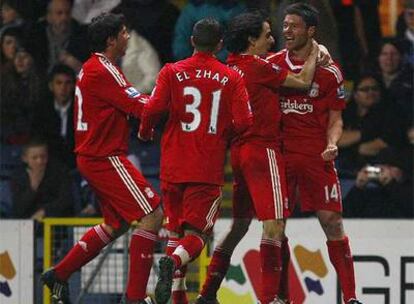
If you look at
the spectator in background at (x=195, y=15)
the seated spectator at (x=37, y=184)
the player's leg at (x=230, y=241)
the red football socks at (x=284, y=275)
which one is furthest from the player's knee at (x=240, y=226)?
the spectator in background at (x=195, y=15)

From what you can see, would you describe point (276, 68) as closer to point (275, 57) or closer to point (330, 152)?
point (275, 57)

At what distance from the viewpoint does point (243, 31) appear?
10.9 meters

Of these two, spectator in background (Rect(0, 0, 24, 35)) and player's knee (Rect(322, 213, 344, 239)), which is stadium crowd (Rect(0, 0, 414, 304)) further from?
player's knee (Rect(322, 213, 344, 239))

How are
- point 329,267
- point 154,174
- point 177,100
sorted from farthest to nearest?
1. point 154,174
2. point 329,267
3. point 177,100

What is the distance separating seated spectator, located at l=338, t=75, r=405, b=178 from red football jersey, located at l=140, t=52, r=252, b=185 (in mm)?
3829

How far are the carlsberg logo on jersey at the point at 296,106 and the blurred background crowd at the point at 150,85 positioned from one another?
285 cm

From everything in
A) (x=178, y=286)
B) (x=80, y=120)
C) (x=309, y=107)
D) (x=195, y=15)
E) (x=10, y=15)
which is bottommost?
(x=178, y=286)

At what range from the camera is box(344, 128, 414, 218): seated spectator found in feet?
45.3

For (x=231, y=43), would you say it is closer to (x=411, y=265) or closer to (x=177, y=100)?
(x=177, y=100)

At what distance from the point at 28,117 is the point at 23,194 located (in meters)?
0.99

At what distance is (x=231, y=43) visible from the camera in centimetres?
1098

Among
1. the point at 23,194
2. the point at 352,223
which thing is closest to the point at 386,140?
the point at 352,223

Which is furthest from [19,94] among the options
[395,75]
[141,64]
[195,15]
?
[395,75]

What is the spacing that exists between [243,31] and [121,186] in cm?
140
